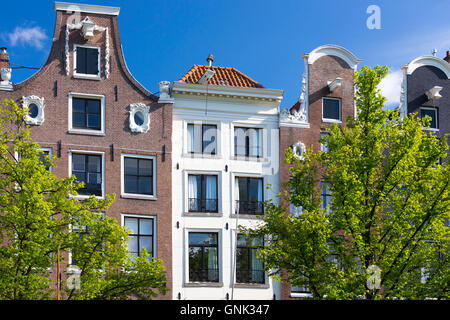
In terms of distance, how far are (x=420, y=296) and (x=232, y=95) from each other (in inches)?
572

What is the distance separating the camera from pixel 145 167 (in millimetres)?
36250

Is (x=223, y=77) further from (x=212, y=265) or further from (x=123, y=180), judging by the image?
(x=212, y=265)

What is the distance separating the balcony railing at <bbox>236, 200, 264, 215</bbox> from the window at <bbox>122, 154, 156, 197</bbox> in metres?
4.44

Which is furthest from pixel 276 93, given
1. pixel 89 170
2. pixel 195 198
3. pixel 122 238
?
pixel 122 238

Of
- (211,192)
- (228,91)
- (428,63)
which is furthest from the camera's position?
(428,63)

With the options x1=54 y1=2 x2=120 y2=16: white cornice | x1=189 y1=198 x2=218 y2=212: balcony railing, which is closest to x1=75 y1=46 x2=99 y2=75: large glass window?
x1=54 y1=2 x2=120 y2=16: white cornice

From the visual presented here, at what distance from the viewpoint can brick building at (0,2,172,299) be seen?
35031mm

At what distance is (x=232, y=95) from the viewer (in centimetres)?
3806

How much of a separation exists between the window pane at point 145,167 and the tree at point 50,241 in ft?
20.6

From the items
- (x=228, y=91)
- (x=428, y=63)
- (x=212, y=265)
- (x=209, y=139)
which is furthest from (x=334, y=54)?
(x=212, y=265)

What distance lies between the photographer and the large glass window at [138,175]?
3581 centimetres

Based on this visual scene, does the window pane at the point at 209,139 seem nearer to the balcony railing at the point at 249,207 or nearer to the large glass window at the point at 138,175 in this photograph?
the balcony railing at the point at 249,207

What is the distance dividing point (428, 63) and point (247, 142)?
1166 centimetres
